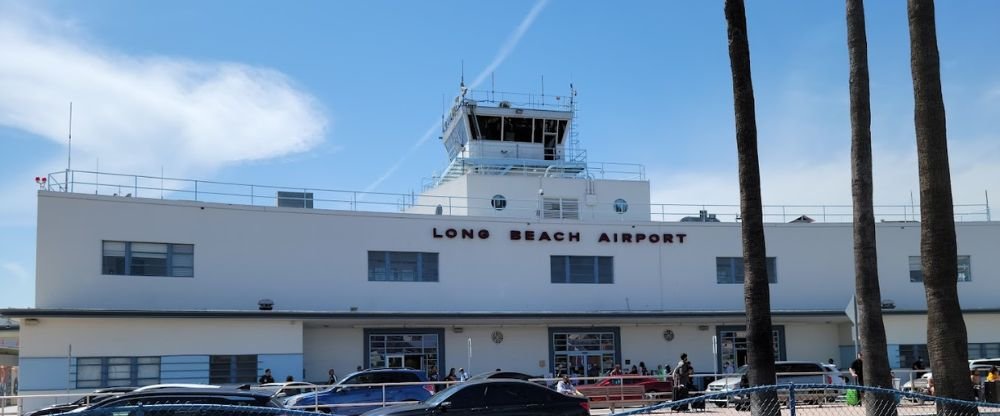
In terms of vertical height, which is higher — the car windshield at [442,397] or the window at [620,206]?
the window at [620,206]

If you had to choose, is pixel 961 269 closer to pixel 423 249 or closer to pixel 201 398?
pixel 423 249

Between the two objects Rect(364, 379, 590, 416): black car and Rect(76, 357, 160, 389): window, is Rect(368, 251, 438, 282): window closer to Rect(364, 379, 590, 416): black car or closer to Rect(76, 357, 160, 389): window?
Rect(76, 357, 160, 389): window

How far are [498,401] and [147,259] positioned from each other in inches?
720

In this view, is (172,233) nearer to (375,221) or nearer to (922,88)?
(375,221)

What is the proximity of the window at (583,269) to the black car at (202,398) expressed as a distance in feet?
76.3

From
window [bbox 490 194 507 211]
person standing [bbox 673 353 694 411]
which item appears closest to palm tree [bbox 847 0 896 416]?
person standing [bbox 673 353 694 411]

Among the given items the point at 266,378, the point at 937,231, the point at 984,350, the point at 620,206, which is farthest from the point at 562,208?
the point at 937,231

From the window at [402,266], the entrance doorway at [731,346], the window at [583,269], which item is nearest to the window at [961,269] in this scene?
the entrance doorway at [731,346]

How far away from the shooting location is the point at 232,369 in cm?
3228

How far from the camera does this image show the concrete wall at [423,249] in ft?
105

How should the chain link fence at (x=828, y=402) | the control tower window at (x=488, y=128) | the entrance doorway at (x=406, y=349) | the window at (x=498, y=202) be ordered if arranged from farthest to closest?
the control tower window at (x=488, y=128) → the window at (x=498, y=202) → the entrance doorway at (x=406, y=349) → the chain link fence at (x=828, y=402)

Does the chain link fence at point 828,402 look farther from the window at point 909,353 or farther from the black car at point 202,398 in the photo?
the window at point 909,353

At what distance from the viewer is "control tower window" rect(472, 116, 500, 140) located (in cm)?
4575

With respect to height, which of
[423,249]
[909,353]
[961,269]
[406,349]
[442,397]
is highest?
[423,249]
